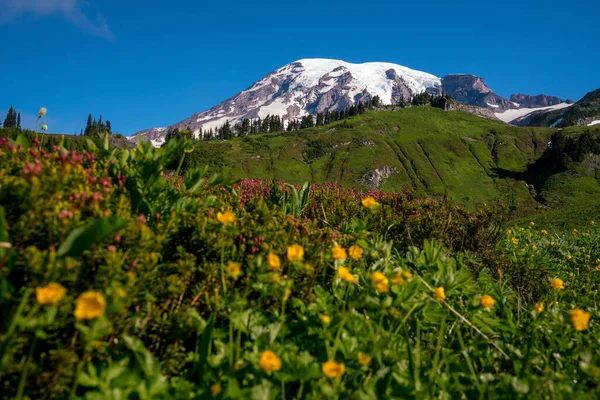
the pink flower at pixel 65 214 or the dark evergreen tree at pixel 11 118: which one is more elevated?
the dark evergreen tree at pixel 11 118

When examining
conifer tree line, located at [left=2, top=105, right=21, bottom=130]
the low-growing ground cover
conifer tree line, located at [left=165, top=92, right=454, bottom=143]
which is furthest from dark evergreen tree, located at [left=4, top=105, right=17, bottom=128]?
the low-growing ground cover

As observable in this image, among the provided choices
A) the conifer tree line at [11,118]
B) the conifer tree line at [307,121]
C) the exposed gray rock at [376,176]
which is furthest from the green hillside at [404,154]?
the conifer tree line at [11,118]

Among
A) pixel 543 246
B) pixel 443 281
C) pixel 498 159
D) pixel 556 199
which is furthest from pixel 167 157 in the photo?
pixel 498 159

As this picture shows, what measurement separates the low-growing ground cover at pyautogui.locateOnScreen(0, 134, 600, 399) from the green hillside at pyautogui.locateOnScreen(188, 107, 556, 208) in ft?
347

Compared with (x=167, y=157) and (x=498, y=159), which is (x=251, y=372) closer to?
(x=167, y=157)

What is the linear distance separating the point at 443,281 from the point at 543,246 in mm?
6085

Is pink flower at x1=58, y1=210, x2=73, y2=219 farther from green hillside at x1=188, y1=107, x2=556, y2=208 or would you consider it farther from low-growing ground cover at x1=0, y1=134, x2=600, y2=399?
green hillside at x1=188, y1=107, x2=556, y2=208

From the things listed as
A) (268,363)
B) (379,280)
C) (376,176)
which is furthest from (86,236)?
(376,176)

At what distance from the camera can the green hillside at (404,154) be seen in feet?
378

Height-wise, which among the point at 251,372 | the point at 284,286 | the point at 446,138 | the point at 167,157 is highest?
the point at 446,138

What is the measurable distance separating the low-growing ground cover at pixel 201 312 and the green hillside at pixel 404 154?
106 meters

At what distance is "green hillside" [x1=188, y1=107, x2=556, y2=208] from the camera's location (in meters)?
115

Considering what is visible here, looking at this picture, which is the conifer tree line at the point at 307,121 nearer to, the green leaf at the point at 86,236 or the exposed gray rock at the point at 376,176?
the exposed gray rock at the point at 376,176

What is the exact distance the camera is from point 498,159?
12900cm
